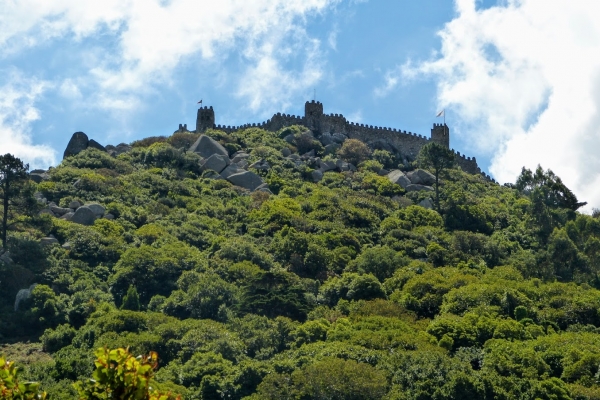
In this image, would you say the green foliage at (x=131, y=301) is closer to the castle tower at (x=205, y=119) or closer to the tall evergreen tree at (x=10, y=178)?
the tall evergreen tree at (x=10, y=178)

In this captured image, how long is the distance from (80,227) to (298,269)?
13.0 metres

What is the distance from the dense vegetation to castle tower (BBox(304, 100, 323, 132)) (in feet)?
37.8

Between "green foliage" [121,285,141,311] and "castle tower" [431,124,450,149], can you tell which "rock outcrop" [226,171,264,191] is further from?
"green foliage" [121,285,141,311]

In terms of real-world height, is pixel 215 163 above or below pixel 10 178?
above

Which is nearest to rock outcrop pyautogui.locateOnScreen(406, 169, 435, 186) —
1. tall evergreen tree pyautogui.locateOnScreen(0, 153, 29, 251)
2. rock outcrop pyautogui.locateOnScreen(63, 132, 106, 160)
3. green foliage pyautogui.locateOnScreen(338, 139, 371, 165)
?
green foliage pyautogui.locateOnScreen(338, 139, 371, 165)

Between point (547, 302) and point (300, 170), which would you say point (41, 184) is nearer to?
point (300, 170)

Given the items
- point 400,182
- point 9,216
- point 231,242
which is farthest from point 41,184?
point 400,182

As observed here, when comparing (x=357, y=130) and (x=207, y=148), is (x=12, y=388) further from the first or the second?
(x=357, y=130)

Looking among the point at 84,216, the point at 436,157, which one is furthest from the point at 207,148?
the point at 84,216

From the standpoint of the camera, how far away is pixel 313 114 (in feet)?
303

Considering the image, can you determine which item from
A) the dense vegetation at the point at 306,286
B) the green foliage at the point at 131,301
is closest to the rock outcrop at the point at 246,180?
the dense vegetation at the point at 306,286

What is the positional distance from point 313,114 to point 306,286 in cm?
3982

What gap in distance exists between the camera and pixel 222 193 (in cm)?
7362

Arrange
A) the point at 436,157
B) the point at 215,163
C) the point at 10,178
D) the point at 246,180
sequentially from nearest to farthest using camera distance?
the point at 10,178
the point at 246,180
the point at 436,157
the point at 215,163
